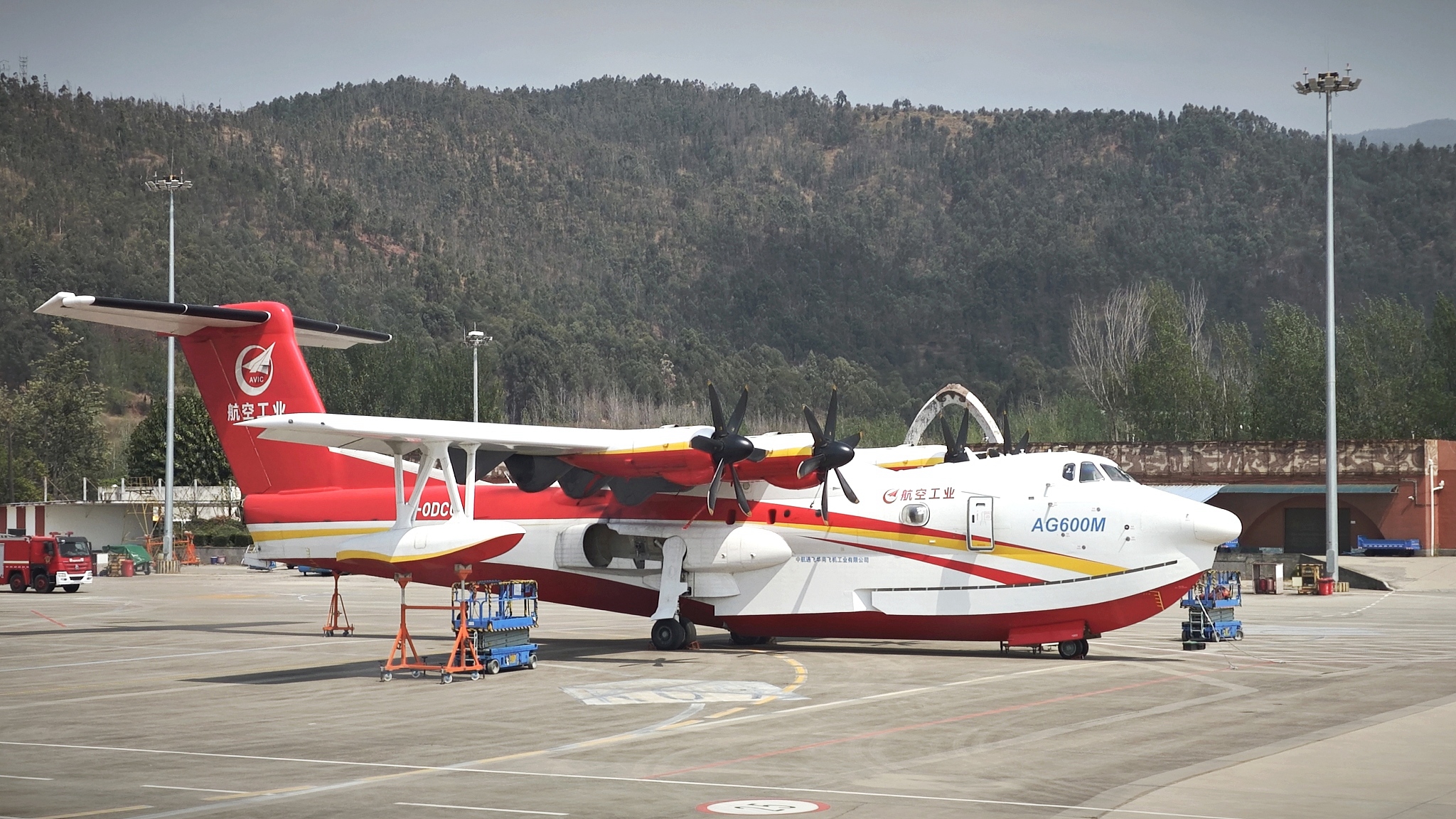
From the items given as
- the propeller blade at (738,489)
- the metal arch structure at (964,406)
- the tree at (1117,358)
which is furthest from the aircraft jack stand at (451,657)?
the tree at (1117,358)

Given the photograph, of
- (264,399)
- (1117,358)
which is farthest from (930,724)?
(1117,358)

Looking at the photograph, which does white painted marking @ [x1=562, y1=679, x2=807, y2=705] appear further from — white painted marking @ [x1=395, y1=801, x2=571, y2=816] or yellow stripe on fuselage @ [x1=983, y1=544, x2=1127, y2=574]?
white painted marking @ [x1=395, y1=801, x2=571, y2=816]

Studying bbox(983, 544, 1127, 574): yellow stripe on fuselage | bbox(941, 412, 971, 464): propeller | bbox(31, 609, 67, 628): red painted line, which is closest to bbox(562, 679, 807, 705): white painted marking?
bbox(983, 544, 1127, 574): yellow stripe on fuselage

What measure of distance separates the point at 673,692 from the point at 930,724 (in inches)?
183

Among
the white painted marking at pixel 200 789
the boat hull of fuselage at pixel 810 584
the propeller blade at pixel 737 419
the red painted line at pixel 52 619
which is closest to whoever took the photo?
the white painted marking at pixel 200 789

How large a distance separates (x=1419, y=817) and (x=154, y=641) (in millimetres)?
25086

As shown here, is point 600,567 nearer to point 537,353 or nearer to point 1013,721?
point 1013,721

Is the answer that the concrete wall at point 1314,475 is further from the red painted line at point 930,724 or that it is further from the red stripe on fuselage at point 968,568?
the red painted line at point 930,724

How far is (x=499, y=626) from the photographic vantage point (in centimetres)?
2208

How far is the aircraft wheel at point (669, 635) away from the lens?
2520 centimetres

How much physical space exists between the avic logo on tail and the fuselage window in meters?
12.7

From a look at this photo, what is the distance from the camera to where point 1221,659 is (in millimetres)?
22875

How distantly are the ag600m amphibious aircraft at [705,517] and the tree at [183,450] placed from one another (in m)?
66.9

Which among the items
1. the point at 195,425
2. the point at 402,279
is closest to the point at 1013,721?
the point at 195,425
